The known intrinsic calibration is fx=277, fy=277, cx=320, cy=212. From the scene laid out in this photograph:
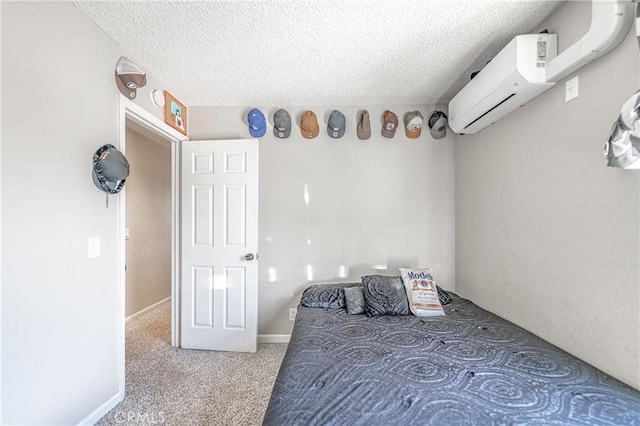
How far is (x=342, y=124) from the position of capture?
267 cm

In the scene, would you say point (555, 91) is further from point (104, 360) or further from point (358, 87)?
point (104, 360)

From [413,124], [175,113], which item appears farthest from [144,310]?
[413,124]

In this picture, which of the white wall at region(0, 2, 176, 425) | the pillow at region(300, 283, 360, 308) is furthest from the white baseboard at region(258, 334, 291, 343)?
the white wall at region(0, 2, 176, 425)

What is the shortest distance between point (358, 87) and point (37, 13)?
6.71ft

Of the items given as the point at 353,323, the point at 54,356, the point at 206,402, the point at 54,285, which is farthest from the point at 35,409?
the point at 353,323

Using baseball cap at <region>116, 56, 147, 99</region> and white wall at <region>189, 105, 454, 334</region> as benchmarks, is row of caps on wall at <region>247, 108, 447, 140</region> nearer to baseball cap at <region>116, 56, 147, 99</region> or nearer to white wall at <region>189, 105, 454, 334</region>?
white wall at <region>189, 105, 454, 334</region>

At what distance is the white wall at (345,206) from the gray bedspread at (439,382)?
1055 mm

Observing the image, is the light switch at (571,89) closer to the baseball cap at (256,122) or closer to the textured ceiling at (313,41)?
the textured ceiling at (313,41)

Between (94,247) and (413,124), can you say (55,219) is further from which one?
(413,124)

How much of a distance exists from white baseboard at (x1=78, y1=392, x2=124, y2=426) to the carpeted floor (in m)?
0.03

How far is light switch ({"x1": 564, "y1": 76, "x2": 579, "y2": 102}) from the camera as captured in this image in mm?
1440

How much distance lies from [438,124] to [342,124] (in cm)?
93

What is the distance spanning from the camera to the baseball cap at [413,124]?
263 centimetres

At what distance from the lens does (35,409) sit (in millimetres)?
1336
